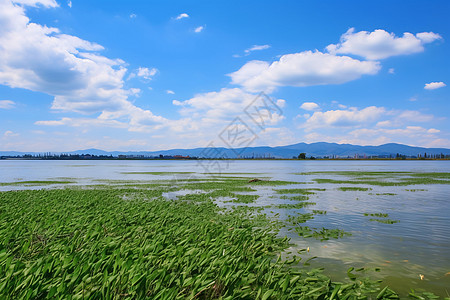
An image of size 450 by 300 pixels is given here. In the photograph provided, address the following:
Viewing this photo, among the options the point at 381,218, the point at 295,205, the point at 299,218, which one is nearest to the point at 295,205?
the point at 295,205

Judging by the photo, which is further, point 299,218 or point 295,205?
point 295,205

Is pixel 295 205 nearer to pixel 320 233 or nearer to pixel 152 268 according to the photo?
pixel 320 233

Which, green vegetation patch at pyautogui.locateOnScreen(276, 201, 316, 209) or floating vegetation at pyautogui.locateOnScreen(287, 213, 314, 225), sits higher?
floating vegetation at pyautogui.locateOnScreen(287, 213, 314, 225)

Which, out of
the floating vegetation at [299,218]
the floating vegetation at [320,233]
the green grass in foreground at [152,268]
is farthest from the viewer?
the floating vegetation at [299,218]

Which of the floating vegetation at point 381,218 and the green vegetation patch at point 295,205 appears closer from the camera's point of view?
the floating vegetation at point 381,218

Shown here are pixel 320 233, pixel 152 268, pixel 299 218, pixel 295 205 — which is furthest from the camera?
pixel 295 205

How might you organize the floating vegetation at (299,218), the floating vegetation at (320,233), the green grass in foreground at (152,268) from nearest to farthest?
the green grass in foreground at (152,268) → the floating vegetation at (320,233) → the floating vegetation at (299,218)

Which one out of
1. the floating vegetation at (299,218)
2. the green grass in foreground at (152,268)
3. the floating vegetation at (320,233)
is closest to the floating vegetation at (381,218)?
the floating vegetation at (299,218)

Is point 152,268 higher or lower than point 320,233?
higher

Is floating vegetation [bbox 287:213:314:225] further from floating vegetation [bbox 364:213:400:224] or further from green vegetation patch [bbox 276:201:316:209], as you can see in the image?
floating vegetation [bbox 364:213:400:224]

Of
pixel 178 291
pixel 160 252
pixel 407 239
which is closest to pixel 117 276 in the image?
pixel 178 291

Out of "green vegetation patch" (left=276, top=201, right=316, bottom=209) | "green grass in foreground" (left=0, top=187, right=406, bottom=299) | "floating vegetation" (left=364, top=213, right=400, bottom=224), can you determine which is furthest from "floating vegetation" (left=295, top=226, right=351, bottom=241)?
"green vegetation patch" (left=276, top=201, right=316, bottom=209)

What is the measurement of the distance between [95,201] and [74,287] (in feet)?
39.5

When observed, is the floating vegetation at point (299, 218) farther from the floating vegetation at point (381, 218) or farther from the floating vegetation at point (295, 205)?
the floating vegetation at point (381, 218)
